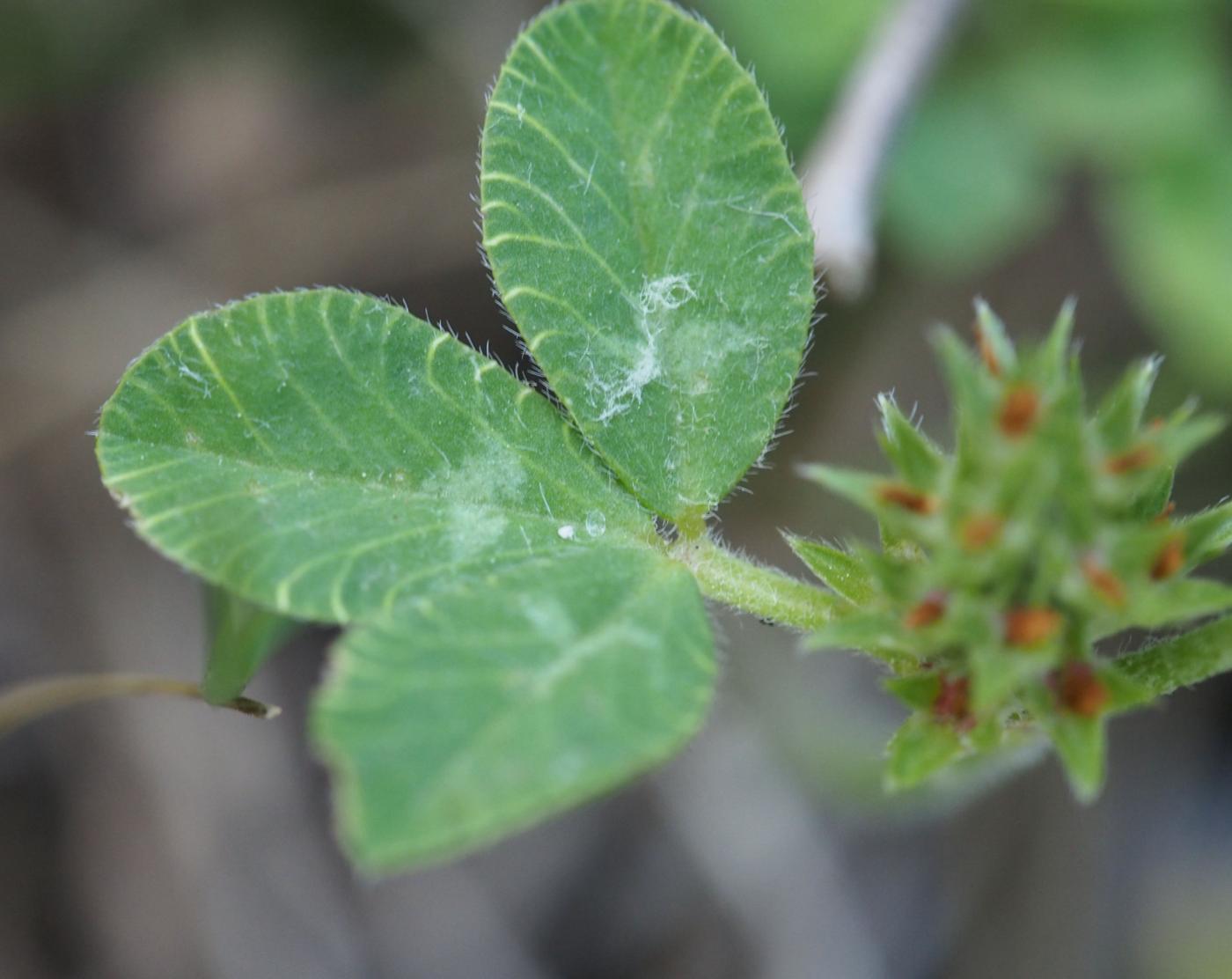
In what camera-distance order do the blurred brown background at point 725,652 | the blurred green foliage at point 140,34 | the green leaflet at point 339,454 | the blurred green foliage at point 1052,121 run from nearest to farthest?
the green leaflet at point 339,454 → the blurred brown background at point 725,652 → the blurred green foliage at point 1052,121 → the blurred green foliage at point 140,34

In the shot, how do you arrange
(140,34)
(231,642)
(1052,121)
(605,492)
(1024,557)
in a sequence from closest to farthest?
(1024,557)
(231,642)
(605,492)
(1052,121)
(140,34)

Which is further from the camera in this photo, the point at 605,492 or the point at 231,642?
the point at 605,492

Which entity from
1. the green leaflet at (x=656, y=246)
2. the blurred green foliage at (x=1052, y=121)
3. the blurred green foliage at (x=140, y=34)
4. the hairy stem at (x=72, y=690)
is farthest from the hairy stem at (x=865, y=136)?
the blurred green foliage at (x=140, y=34)

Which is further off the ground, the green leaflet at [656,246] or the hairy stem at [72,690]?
the green leaflet at [656,246]

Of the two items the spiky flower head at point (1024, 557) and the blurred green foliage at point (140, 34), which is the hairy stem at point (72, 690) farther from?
the blurred green foliage at point (140, 34)

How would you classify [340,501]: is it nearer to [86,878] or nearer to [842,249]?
[842,249]

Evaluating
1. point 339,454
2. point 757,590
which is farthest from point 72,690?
point 757,590

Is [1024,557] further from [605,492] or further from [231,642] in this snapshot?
[231,642]

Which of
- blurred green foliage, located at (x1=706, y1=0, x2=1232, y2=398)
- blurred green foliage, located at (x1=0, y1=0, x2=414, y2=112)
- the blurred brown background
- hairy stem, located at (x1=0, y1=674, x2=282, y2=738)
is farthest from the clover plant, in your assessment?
blurred green foliage, located at (x1=0, y1=0, x2=414, y2=112)
